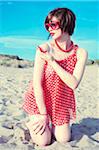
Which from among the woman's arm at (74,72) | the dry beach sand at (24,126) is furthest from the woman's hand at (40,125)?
the woman's arm at (74,72)

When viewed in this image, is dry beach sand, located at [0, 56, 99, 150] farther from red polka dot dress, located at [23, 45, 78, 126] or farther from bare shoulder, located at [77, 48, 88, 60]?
bare shoulder, located at [77, 48, 88, 60]

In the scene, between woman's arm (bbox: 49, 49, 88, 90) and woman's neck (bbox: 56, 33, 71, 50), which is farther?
woman's neck (bbox: 56, 33, 71, 50)

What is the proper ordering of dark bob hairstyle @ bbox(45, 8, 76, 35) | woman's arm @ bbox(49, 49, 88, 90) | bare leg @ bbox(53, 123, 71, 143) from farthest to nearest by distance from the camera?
bare leg @ bbox(53, 123, 71, 143) < dark bob hairstyle @ bbox(45, 8, 76, 35) < woman's arm @ bbox(49, 49, 88, 90)

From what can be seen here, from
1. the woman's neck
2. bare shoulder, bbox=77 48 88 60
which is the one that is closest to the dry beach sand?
bare shoulder, bbox=77 48 88 60

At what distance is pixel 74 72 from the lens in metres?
3.26

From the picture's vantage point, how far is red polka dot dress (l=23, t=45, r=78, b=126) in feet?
10.8

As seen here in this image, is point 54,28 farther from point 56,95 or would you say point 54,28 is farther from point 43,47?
point 56,95

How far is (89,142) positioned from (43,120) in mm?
435

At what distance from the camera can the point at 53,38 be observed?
3.36 meters

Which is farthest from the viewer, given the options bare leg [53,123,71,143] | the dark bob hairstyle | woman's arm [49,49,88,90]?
bare leg [53,123,71,143]

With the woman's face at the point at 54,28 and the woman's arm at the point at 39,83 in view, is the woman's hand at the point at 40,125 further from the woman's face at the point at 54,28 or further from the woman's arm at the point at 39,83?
the woman's face at the point at 54,28

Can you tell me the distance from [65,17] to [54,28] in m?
0.12

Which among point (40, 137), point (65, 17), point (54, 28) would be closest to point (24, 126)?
point (40, 137)

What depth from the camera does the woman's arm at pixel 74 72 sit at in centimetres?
315
